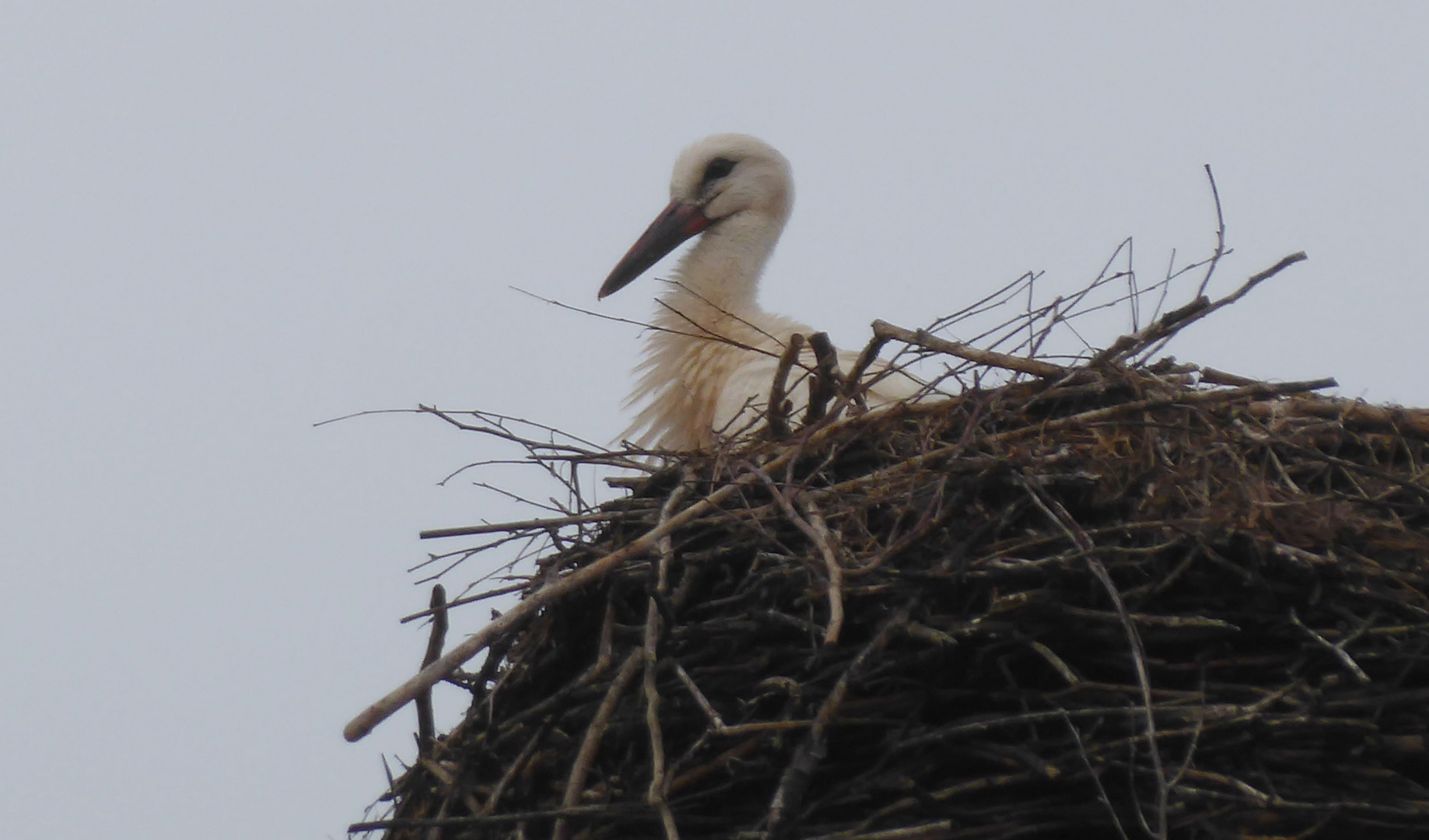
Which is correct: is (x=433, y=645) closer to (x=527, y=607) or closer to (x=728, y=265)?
(x=527, y=607)

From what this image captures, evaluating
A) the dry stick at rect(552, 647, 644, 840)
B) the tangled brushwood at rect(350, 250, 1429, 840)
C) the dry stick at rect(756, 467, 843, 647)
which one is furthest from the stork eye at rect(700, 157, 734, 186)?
the dry stick at rect(552, 647, 644, 840)

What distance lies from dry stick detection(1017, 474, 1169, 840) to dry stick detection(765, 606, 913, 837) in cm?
25

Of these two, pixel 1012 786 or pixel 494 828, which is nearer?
pixel 1012 786

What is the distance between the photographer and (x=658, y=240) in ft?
12.8

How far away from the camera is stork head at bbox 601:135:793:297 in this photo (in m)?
3.92

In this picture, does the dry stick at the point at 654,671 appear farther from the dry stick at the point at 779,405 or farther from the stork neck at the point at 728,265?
the stork neck at the point at 728,265

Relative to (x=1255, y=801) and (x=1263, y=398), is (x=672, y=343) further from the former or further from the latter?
(x=1255, y=801)

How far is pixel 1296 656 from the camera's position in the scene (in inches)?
81.5

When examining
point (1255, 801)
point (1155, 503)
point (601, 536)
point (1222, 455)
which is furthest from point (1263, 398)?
point (601, 536)

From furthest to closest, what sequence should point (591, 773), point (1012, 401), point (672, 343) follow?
point (672, 343) < point (1012, 401) < point (591, 773)

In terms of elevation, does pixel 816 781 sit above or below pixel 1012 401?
below

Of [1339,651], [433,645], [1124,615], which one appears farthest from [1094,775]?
[433,645]

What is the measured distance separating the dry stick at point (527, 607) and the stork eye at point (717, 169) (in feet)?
5.65

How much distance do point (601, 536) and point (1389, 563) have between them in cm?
106
